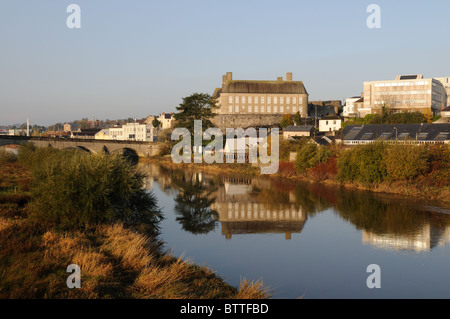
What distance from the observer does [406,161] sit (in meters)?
27.7

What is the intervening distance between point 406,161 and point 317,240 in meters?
13.9

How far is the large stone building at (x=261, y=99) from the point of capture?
7362 centimetres

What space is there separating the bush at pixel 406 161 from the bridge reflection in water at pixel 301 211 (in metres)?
2.67

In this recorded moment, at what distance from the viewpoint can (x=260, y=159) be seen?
1721 inches

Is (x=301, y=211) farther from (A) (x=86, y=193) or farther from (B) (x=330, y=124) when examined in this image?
(B) (x=330, y=124)

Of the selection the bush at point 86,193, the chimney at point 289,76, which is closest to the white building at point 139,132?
the chimney at point 289,76

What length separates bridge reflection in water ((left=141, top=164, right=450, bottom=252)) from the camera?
17.3 metres

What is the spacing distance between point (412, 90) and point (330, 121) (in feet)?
50.2

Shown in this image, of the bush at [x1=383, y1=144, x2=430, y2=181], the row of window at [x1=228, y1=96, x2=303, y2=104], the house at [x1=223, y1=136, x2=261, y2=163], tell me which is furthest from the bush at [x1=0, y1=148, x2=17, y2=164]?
the row of window at [x1=228, y1=96, x2=303, y2=104]

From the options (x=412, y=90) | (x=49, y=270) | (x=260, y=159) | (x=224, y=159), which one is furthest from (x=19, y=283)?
(x=412, y=90)

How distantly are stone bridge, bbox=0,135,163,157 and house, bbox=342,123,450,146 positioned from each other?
28331 millimetres

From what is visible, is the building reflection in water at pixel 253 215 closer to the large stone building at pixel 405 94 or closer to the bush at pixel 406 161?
the bush at pixel 406 161
